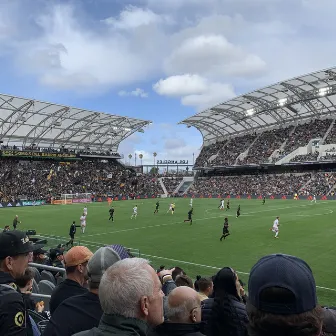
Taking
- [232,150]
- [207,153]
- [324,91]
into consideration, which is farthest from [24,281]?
[207,153]

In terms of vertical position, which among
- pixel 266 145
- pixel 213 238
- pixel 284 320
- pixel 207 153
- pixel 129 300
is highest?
pixel 266 145

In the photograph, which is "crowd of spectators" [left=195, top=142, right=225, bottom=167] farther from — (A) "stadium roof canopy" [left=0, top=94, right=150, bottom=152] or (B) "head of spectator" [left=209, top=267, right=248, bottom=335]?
(B) "head of spectator" [left=209, top=267, right=248, bottom=335]

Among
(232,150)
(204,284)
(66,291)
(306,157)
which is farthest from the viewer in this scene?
(232,150)

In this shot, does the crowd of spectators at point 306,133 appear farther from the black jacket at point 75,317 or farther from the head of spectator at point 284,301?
the head of spectator at point 284,301

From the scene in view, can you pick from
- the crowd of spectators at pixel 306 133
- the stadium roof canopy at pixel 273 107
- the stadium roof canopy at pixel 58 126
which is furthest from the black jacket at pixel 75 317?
the crowd of spectators at pixel 306 133

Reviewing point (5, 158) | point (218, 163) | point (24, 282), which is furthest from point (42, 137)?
point (24, 282)

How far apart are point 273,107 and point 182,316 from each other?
67440mm

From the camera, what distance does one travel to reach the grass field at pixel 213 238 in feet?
59.4

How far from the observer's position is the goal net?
64688mm

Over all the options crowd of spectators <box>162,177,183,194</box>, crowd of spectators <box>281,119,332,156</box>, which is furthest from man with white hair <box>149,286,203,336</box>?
crowd of spectators <box>162,177,183,194</box>

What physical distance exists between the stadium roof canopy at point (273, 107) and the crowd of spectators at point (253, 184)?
11518 millimetres

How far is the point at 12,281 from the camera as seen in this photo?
382 cm

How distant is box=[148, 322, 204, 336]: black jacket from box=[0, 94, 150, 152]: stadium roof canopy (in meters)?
52.3

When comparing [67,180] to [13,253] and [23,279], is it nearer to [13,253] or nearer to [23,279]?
[23,279]
